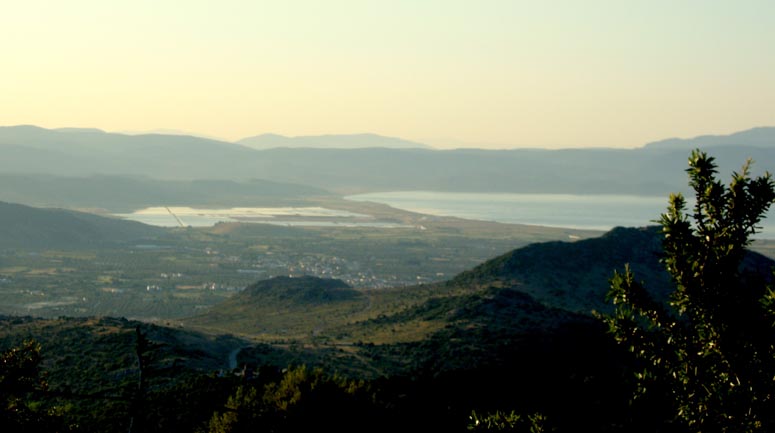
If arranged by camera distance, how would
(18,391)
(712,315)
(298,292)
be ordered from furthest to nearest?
1. (298,292)
2. (18,391)
3. (712,315)

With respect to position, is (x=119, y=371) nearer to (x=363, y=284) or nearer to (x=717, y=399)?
(x=717, y=399)

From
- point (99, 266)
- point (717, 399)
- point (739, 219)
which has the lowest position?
point (99, 266)

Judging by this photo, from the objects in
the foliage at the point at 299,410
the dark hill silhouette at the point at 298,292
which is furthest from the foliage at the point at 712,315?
the dark hill silhouette at the point at 298,292

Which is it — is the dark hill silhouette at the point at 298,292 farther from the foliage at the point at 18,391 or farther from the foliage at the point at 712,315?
the foliage at the point at 712,315

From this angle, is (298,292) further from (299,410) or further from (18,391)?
(18,391)

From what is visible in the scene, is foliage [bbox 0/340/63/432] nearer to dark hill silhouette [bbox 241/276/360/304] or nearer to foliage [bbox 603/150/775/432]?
foliage [bbox 603/150/775/432]

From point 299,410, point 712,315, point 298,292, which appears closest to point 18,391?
point 299,410

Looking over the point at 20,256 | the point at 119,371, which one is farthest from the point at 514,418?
the point at 20,256

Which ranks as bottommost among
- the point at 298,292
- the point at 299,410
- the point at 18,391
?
the point at 298,292
